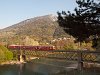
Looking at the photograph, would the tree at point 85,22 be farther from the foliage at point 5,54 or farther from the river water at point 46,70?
the foliage at point 5,54

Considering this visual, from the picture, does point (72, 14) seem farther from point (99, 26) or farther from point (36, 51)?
point (36, 51)

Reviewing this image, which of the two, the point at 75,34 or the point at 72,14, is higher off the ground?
the point at 72,14

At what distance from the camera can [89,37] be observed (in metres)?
23.6

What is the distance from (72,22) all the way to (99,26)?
2.29 m

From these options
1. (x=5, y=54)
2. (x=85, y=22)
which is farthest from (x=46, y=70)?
(x=85, y=22)

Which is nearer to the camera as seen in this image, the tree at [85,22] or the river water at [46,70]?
the tree at [85,22]

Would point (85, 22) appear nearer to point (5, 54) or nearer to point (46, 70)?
point (46, 70)

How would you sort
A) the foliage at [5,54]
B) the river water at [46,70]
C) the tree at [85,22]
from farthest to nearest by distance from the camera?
the foliage at [5,54]
the river water at [46,70]
the tree at [85,22]

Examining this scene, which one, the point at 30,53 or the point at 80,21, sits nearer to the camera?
the point at 80,21

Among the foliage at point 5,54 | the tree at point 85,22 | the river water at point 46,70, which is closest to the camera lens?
the tree at point 85,22

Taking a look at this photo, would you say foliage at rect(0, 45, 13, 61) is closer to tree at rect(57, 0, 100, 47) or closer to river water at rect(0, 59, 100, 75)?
river water at rect(0, 59, 100, 75)

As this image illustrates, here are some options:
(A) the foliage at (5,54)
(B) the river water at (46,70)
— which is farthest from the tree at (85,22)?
(A) the foliage at (5,54)

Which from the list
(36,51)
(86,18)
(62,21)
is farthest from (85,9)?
(36,51)

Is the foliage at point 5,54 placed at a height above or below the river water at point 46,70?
above
